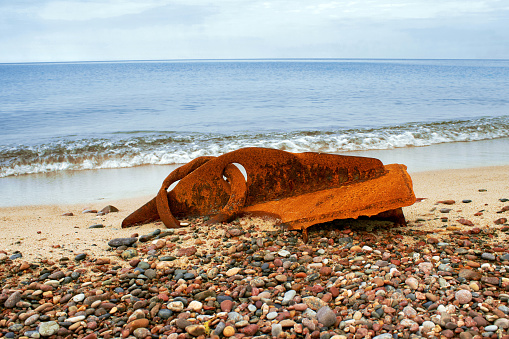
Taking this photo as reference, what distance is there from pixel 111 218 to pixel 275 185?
2023 millimetres

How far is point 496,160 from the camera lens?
7.45 meters

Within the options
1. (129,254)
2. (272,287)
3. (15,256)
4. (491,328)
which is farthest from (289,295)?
(15,256)

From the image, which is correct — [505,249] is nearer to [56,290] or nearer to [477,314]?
[477,314]

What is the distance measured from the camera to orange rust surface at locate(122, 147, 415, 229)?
3098mm

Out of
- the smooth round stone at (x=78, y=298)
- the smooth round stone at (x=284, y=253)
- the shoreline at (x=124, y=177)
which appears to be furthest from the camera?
the shoreline at (x=124, y=177)

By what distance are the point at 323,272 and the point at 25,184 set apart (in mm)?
6171

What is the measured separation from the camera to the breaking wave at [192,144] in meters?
8.50

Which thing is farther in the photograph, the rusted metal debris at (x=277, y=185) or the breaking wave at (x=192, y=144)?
the breaking wave at (x=192, y=144)

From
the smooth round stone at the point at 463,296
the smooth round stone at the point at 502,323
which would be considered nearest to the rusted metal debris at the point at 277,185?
the smooth round stone at the point at 463,296

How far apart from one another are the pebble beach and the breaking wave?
522 centimetres

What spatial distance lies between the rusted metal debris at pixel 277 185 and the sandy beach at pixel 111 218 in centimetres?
45

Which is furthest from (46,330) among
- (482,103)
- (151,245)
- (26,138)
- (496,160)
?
(482,103)

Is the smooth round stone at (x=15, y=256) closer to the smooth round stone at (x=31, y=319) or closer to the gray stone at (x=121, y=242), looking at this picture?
the gray stone at (x=121, y=242)

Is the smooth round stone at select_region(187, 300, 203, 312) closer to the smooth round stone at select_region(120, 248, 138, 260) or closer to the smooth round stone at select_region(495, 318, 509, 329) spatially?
the smooth round stone at select_region(120, 248, 138, 260)
